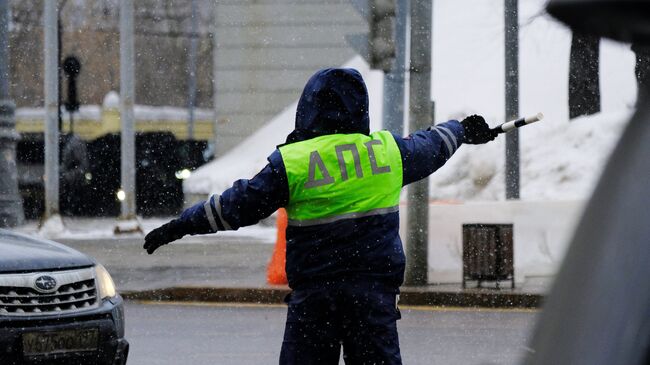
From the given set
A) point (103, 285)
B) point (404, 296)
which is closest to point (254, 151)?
point (404, 296)

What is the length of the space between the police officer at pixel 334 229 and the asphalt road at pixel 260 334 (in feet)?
11.9

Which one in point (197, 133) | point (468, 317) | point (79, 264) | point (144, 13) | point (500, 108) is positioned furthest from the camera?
point (144, 13)

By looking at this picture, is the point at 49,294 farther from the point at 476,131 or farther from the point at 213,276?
the point at 213,276

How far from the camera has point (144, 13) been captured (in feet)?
178

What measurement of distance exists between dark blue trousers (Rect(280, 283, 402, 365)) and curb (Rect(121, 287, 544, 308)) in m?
8.21

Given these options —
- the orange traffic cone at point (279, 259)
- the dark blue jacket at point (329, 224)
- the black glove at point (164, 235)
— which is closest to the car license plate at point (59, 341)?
the black glove at point (164, 235)

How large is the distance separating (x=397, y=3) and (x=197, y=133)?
23.4 m

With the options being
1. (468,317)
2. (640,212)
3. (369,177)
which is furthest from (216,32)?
(640,212)

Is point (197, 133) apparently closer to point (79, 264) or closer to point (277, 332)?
point (277, 332)

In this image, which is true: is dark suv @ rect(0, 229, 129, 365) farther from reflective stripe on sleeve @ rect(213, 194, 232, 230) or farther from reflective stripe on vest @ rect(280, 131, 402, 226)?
reflective stripe on vest @ rect(280, 131, 402, 226)

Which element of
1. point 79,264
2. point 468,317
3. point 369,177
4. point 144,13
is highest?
point 144,13

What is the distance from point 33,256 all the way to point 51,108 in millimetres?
17781

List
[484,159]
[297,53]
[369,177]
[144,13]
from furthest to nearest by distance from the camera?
Answer: [144,13], [297,53], [484,159], [369,177]

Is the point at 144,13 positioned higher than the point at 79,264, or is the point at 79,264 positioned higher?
the point at 144,13
